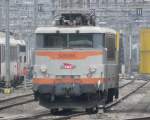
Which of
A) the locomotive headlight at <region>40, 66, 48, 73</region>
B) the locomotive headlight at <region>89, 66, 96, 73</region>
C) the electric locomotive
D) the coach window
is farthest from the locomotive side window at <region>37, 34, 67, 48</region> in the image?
the coach window

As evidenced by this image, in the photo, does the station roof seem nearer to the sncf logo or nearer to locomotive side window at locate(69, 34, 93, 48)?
locomotive side window at locate(69, 34, 93, 48)

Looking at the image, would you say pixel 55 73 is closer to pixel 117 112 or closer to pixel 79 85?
pixel 79 85

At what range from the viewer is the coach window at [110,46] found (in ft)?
76.7

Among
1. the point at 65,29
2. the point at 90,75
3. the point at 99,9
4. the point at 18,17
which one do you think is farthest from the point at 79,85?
the point at 18,17

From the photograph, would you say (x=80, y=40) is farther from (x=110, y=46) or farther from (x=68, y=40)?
(x=110, y=46)

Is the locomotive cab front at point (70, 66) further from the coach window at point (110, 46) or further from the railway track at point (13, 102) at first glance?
the railway track at point (13, 102)

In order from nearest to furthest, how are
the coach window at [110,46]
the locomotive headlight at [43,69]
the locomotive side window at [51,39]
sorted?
the locomotive headlight at [43,69] → the locomotive side window at [51,39] → the coach window at [110,46]

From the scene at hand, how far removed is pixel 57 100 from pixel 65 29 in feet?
7.65

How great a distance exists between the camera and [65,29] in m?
22.6

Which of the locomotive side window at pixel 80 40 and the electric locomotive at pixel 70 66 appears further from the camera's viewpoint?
the locomotive side window at pixel 80 40

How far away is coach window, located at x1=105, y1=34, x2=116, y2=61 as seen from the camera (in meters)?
23.4

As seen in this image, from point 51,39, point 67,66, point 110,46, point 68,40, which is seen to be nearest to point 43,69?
point 67,66

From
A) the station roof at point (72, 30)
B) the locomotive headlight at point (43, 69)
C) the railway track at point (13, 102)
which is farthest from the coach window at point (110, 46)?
the railway track at point (13, 102)

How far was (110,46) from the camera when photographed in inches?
954
